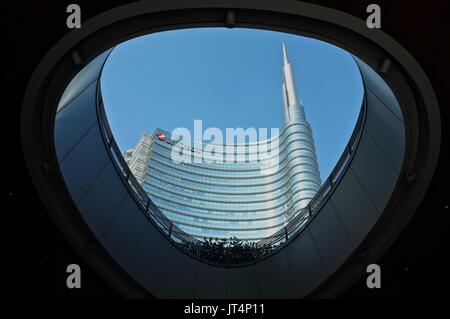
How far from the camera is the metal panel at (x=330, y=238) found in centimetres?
948

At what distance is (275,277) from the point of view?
39.5 feet

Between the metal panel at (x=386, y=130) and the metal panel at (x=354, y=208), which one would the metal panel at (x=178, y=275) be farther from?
the metal panel at (x=386, y=130)

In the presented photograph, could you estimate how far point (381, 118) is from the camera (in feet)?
27.9

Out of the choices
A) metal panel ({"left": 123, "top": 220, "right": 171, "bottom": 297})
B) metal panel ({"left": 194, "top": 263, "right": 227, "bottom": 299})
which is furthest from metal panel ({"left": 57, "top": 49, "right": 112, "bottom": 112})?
metal panel ({"left": 194, "top": 263, "right": 227, "bottom": 299})

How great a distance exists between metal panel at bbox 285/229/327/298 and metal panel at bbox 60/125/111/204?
5490mm

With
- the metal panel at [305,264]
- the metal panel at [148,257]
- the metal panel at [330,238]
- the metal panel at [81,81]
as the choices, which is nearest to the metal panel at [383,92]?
the metal panel at [330,238]

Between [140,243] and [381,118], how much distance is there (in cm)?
642

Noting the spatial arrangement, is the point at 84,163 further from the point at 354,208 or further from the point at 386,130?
the point at 386,130

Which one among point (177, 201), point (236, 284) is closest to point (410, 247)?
point (236, 284)

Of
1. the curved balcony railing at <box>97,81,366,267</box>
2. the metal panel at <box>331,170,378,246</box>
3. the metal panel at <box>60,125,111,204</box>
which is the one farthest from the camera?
the curved balcony railing at <box>97,81,366,267</box>

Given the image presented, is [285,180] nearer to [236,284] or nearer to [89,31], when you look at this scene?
[236,284]

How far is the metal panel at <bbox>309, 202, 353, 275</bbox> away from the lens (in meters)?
9.48

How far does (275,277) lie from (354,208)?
3756 millimetres
